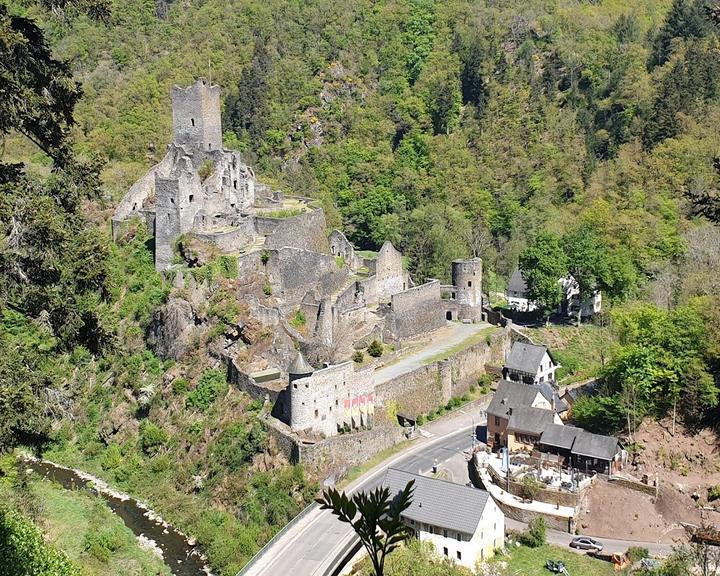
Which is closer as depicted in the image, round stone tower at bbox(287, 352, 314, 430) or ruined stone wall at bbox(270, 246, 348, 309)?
round stone tower at bbox(287, 352, 314, 430)

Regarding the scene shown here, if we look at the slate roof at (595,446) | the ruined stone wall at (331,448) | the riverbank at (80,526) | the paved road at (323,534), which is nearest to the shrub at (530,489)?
the slate roof at (595,446)

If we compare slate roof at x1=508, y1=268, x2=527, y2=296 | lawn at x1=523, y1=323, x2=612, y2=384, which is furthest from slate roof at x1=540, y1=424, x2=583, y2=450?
slate roof at x1=508, y1=268, x2=527, y2=296

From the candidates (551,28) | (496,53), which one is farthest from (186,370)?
(551,28)

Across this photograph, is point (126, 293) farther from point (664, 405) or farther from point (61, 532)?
point (664, 405)

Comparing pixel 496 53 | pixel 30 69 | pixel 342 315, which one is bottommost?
pixel 342 315

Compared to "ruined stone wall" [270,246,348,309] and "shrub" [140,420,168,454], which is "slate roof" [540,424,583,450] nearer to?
"ruined stone wall" [270,246,348,309]

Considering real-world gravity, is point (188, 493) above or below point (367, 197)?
below

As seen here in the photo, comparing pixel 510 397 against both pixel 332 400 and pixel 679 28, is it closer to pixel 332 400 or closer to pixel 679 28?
pixel 332 400

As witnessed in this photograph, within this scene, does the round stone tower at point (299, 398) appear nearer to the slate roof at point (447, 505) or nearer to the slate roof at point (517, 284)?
the slate roof at point (447, 505)
